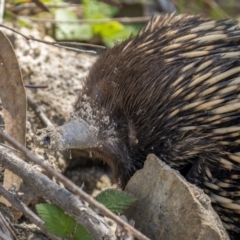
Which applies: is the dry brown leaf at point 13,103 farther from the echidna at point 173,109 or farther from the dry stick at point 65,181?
the dry stick at point 65,181

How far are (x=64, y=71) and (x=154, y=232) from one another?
1.75m

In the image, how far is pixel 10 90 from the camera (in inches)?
127

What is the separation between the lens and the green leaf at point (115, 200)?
8.90 ft

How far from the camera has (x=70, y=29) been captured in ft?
16.7

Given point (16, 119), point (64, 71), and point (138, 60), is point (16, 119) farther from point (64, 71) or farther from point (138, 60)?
point (64, 71)

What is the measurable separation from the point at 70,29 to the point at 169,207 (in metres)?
2.58

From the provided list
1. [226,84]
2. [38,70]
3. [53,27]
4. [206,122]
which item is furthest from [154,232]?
[53,27]

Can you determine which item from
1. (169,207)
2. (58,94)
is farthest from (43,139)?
(58,94)

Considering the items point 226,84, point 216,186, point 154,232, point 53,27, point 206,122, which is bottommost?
point 154,232

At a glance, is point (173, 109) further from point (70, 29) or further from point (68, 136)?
point (70, 29)

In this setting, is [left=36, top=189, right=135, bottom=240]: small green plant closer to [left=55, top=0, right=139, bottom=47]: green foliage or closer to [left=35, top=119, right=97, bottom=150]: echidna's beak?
[left=35, top=119, right=97, bottom=150]: echidna's beak

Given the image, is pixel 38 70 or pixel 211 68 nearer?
pixel 211 68

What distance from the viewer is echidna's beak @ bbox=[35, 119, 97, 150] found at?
2861 millimetres

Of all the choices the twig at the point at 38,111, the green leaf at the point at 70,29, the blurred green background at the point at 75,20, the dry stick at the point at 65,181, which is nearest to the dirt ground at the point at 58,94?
the twig at the point at 38,111
